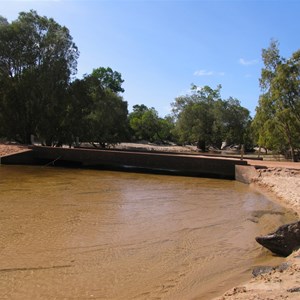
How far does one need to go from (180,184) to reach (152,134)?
6074cm

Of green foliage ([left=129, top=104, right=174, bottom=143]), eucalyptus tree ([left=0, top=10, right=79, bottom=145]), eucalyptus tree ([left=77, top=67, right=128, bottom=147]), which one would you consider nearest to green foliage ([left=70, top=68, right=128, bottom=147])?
eucalyptus tree ([left=77, top=67, right=128, bottom=147])

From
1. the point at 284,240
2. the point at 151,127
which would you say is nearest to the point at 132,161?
the point at 284,240

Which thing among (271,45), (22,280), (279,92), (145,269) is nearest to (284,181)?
(145,269)

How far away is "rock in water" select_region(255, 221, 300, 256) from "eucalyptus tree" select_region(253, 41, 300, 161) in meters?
24.6

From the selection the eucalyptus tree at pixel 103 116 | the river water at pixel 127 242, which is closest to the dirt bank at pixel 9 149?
the eucalyptus tree at pixel 103 116

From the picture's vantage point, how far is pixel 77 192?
14008 millimetres

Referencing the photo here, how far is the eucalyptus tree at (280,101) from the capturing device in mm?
30109

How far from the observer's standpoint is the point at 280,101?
30500 mm

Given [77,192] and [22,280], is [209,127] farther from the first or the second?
[22,280]

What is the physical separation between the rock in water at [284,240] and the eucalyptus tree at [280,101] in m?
24.6

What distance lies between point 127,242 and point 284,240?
3.10m

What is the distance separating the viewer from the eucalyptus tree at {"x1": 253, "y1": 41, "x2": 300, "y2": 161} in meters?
30.1

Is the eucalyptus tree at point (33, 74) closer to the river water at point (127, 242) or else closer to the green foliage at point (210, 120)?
the river water at point (127, 242)

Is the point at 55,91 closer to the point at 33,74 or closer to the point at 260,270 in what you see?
the point at 33,74
